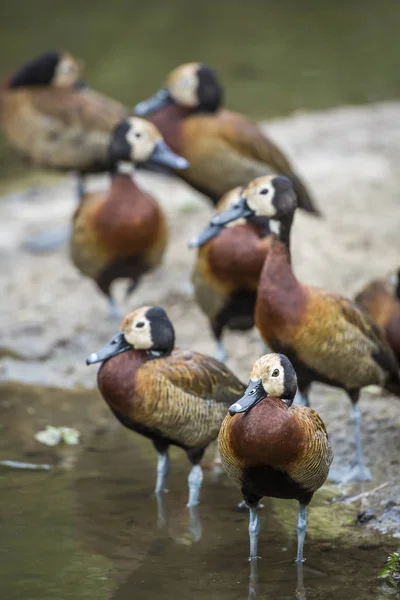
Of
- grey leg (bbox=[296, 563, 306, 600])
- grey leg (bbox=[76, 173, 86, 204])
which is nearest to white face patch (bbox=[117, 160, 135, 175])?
grey leg (bbox=[76, 173, 86, 204])

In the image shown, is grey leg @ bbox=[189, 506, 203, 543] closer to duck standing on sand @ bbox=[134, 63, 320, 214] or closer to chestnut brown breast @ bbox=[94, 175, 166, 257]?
chestnut brown breast @ bbox=[94, 175, 166, 257]

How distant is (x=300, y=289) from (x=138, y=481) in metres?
1.30

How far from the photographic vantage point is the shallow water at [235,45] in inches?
534

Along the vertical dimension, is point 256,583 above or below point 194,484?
above

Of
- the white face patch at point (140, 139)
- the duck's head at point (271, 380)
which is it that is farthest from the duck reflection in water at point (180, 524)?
the white face patch at point (140, 139)

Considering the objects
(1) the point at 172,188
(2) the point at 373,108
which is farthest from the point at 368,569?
(2) the point at 373,108

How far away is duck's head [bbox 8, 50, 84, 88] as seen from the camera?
9289 millimetres

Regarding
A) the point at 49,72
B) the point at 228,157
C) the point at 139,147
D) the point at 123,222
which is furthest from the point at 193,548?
the point at 49,72

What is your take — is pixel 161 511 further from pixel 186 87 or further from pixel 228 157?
pixel 186 87

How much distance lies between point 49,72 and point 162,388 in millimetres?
4618

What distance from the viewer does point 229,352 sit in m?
7.52

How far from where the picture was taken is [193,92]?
27.4ft

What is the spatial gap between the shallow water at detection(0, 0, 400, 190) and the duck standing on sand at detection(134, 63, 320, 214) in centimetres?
340

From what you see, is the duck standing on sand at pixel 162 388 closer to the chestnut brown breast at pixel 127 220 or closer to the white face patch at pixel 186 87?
the chestnut brown breast at pixel 127 220
